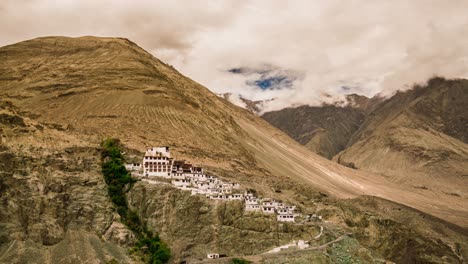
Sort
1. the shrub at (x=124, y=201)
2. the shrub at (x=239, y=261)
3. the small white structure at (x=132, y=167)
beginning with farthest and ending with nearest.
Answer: the small white structure at (x=132, y=167), the shrub at (x=124, y=201), the shrub at (x=239, y=261)

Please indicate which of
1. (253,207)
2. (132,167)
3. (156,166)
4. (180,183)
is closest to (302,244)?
(253,207)

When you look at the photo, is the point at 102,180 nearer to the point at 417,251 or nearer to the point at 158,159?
the point at 158,159

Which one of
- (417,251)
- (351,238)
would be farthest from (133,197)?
(417,251)

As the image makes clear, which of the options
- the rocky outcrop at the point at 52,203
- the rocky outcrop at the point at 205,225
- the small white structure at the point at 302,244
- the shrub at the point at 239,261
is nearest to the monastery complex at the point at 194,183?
the rocky outcrop at the point at 205,225

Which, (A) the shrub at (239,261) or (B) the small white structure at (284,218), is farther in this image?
(B) the small white structure at (284,218)

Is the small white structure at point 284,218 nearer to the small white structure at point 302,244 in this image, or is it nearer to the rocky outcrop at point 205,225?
the rocky outcrop at point 205,225

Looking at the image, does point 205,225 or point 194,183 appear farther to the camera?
point 194,183

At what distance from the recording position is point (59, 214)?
110 metres

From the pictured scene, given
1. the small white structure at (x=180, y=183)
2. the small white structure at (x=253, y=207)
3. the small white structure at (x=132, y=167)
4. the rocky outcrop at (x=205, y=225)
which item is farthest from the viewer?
the small white structure at (x=132, y=167)

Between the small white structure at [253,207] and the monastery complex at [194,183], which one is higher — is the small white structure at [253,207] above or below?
below

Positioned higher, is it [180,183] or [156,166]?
[156,166]

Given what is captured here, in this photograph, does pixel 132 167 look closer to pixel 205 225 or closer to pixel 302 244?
pixel 205 225

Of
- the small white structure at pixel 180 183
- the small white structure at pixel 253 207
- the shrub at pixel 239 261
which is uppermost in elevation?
the small white structure at pixel 180 183

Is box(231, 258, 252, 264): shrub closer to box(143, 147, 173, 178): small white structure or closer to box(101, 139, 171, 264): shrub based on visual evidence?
box(101, 139, 171, 264): shrub
